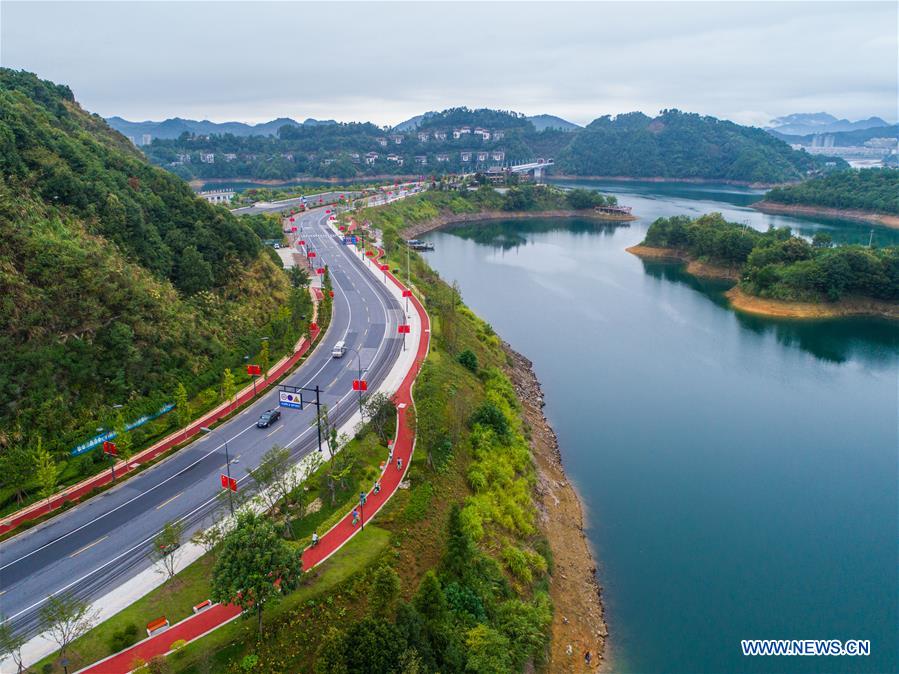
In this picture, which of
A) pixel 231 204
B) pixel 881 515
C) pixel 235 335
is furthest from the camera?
pixel 231 204

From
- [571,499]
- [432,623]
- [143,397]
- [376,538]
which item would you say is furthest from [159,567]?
[571,499]

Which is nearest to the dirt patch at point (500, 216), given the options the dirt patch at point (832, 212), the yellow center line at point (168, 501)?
the dirt patch at point (832, 212)

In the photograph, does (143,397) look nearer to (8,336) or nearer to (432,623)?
(8,336)

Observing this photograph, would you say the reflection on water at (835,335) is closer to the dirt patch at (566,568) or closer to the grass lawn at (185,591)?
the dirt patch at (566,568)

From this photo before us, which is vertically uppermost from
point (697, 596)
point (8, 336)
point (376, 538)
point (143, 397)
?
point (8, 336)

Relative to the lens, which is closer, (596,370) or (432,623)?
(432,623)

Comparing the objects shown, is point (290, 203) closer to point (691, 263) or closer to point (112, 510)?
point (691, 263)
